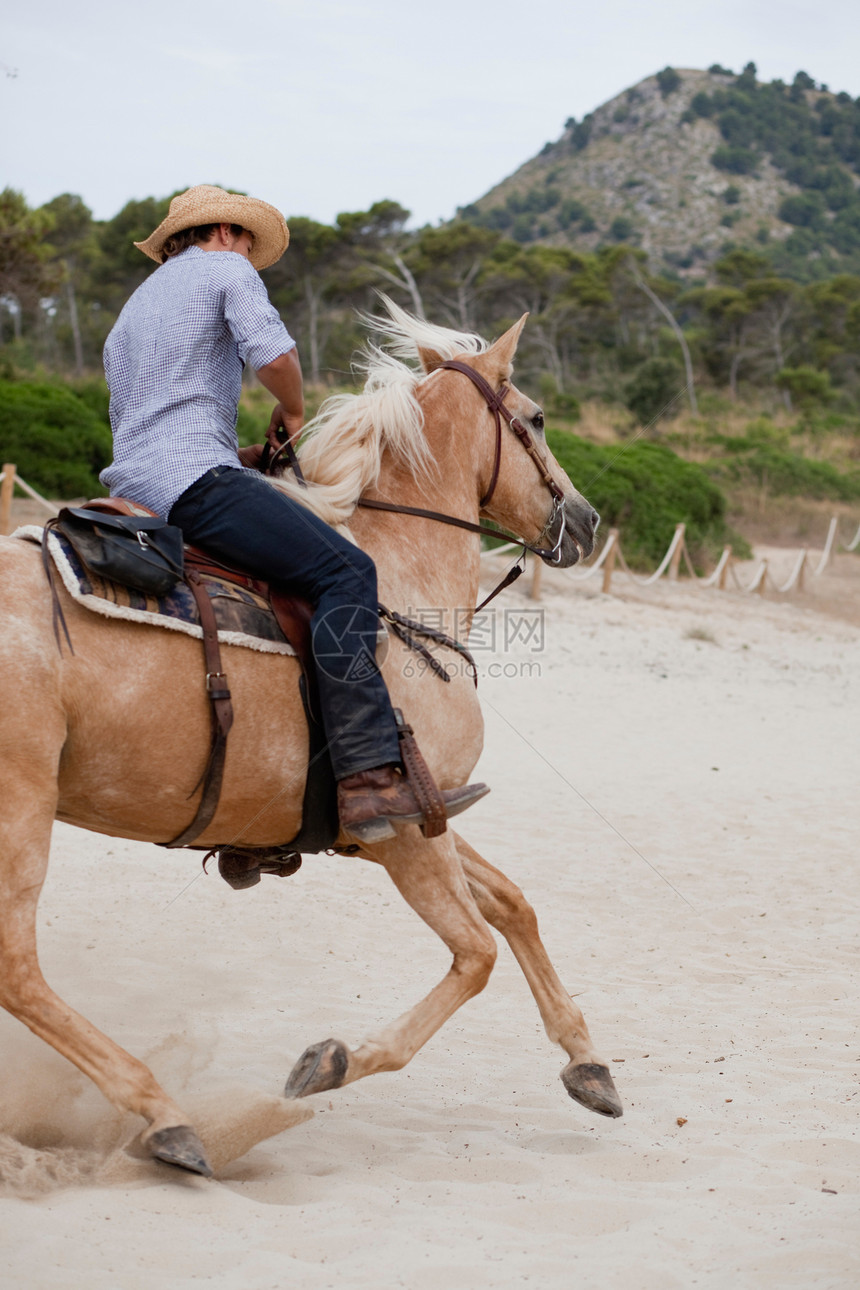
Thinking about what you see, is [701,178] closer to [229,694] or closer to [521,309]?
[521,309]

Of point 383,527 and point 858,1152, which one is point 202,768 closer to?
point 383,527

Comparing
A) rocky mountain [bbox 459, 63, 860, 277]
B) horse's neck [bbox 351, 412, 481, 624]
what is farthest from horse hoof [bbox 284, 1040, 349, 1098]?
rocky mountain [bbox 459, 63, 860, 277]

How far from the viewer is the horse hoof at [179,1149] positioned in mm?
2957

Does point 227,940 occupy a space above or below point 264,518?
below

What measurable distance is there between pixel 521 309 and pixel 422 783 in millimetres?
39171

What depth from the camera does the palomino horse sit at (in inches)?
115

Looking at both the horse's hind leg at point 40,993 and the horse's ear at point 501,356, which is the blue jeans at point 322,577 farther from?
the horse's ear at point 501,356

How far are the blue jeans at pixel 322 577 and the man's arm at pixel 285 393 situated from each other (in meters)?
0.30

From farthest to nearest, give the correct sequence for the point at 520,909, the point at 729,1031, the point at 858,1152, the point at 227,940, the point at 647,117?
the point at 647,117
the point at 227,940
the point at 729,1031
the point at 520,909
the point at 858,1152

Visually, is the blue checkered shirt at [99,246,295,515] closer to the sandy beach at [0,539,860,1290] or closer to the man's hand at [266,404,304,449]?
the man's hand at [266,404,304,449]

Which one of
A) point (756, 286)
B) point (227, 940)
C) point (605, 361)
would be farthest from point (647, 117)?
point (227, 940)

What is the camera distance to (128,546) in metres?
3.08

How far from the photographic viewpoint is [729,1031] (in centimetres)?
475

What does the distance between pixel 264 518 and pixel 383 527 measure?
0.56 metres
